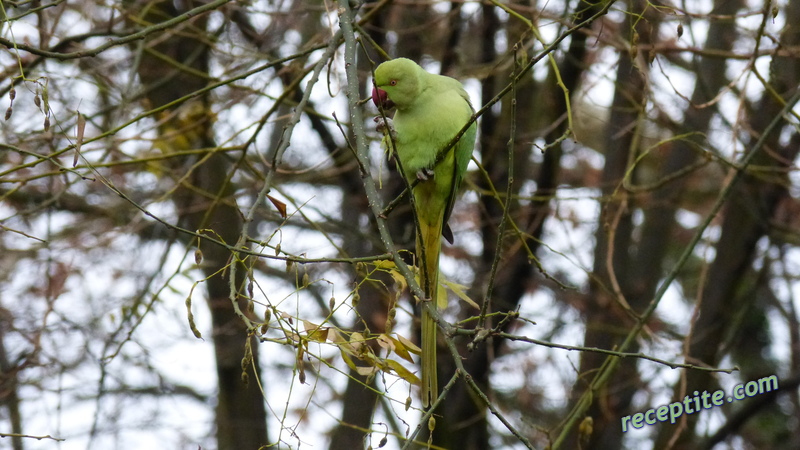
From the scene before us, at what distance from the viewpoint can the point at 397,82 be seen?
326 cm

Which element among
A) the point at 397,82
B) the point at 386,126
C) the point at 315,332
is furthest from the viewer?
the point at 397,82

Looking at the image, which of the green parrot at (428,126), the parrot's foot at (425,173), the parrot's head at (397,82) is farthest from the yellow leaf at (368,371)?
the parrot's head at (397,82)

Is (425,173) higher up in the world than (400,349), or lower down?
higher up

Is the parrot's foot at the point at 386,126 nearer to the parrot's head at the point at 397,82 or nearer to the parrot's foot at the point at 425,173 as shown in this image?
the parrot's head at the point at 397,82

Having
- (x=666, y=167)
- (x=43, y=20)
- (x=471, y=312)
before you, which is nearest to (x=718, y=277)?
(x=666, y=167)

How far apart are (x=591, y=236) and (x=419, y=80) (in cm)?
377

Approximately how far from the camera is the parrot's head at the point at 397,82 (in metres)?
3.24

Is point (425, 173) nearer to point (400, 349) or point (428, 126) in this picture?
point (428, 126)

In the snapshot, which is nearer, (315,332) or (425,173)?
(315,332)

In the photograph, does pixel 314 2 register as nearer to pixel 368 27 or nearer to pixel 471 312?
pixel 368 27

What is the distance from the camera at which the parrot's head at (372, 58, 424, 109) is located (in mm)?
3242

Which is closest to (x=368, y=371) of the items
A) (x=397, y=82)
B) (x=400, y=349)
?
(x=400, y=349)

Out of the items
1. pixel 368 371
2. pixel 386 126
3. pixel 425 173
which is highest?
pixel 425 173

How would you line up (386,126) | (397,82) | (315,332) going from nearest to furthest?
1. (386,126)
2. (315,332)
3. (397,82)
